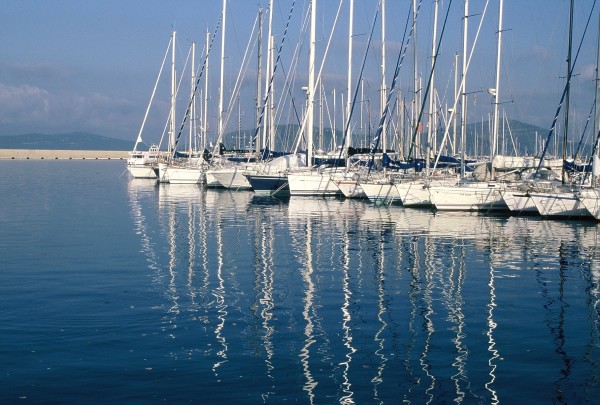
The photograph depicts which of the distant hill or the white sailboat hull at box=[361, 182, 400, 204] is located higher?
Result: the distant hill

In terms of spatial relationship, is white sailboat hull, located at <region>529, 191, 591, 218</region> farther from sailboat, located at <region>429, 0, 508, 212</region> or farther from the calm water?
the calm water

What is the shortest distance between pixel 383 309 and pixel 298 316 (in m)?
1.86

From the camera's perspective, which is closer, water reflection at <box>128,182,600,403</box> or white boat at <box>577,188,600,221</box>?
water reflection at <box>128,182,600,403</box>

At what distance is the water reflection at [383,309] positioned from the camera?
1105cm

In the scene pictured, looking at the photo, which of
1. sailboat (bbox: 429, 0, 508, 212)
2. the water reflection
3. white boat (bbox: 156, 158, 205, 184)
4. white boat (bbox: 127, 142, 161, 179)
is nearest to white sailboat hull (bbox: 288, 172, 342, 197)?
sailboat (bbox: 429, 0, 508, 212)

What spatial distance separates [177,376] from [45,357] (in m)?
2.26

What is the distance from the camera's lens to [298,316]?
14.9m

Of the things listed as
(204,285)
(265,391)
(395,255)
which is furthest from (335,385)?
(395,255)

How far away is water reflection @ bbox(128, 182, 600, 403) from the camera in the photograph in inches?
435

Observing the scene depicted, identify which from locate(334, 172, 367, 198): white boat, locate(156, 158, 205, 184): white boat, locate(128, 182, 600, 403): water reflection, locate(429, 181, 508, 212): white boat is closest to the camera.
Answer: locate(128, 182, 600, 403): water reflection

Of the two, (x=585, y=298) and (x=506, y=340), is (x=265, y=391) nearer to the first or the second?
(x=506, y=340)

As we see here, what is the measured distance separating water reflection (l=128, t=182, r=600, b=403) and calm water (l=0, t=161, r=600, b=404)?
5 centimetres

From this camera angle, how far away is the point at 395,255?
23781 millimetres

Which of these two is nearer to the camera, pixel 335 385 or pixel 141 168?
pixel 335 385
